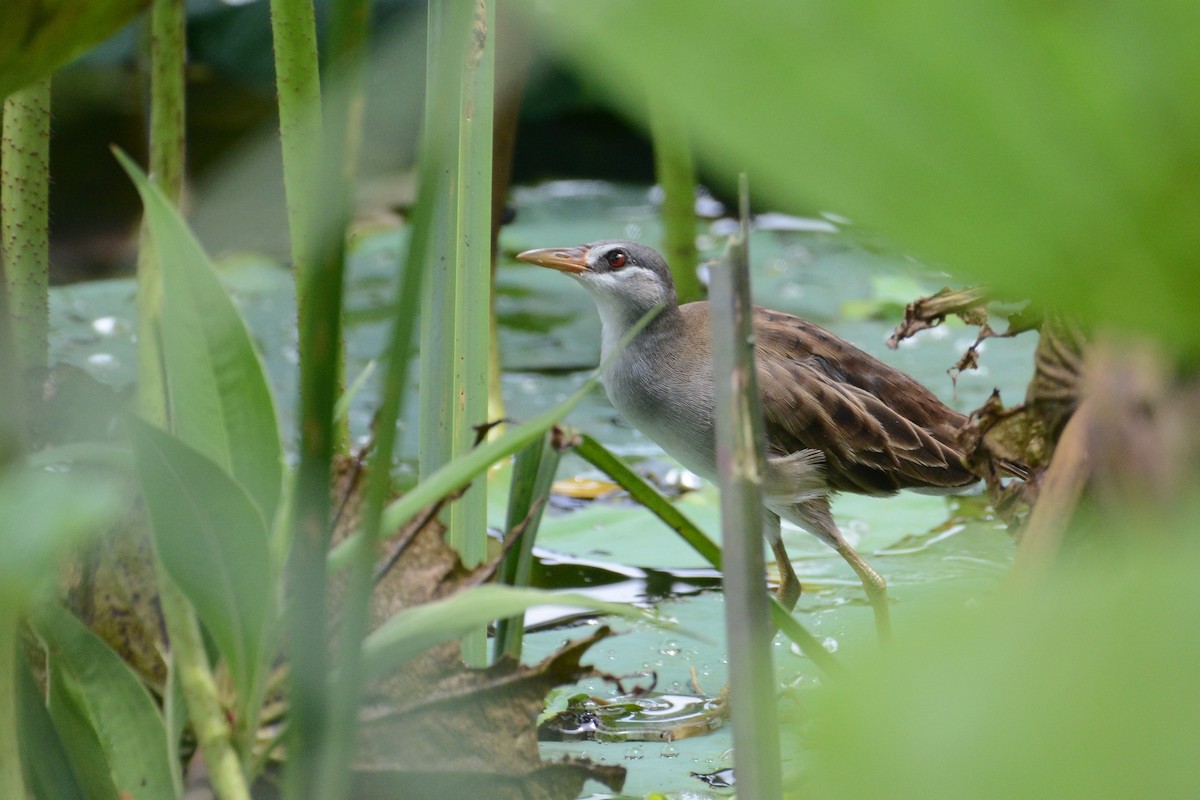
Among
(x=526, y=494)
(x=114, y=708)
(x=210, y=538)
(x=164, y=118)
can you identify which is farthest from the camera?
(x=526, y=494)

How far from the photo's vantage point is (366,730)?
765 mm

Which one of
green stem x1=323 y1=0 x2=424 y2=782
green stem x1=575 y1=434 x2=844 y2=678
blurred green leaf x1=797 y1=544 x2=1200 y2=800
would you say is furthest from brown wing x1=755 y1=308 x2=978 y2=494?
blurred green leaf x1=797 y1=544 x2=1200 y2=800

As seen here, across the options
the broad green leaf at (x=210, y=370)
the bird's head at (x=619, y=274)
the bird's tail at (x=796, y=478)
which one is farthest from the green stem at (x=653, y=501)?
the bird's head at (x=619, y=274)

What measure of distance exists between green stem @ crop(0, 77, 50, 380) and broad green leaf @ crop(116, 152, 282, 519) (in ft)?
1.02

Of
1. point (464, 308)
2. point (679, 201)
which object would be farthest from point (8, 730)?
point (679, 201)

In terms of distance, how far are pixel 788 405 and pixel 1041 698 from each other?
1610mm

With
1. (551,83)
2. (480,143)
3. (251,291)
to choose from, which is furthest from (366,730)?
(551,83)

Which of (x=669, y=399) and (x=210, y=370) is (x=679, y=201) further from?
(x=210, y=370)

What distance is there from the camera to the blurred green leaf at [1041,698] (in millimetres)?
178

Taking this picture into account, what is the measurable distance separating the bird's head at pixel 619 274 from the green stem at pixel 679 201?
1.52ft

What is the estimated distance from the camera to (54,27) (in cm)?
45

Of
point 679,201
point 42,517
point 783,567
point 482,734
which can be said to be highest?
point 679,201

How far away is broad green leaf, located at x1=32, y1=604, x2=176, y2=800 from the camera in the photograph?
0.64 m

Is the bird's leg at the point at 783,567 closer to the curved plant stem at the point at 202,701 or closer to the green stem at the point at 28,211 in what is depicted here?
the green stem at the point at 28,211
